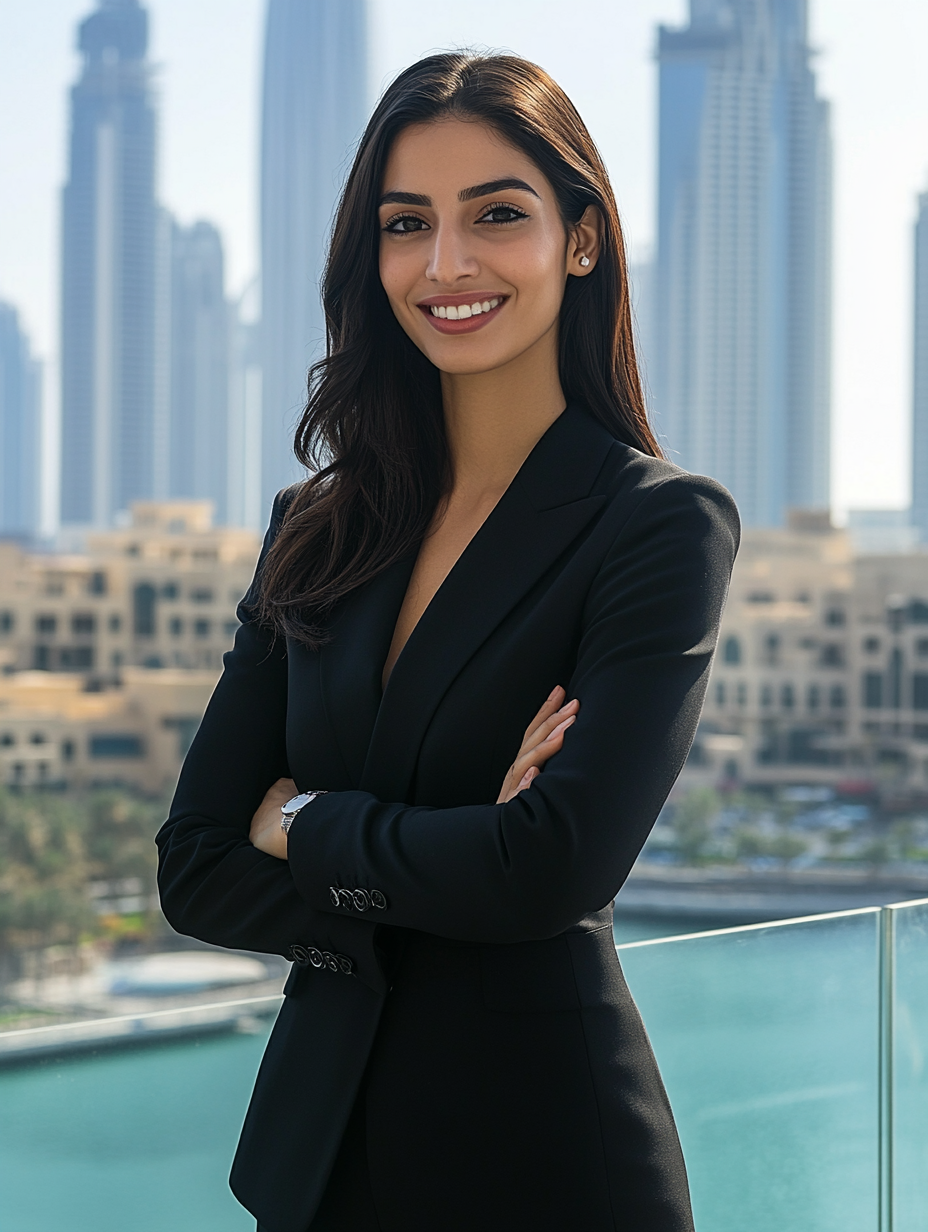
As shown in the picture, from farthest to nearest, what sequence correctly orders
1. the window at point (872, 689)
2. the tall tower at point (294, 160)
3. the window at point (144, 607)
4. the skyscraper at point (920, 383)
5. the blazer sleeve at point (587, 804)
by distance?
the tall tower at point (294, 160) < the skyscraper at point (920, 383) < the window at point (872, 689) < the window at point (144, 607) < the blazer sleeve at point (587, 804)

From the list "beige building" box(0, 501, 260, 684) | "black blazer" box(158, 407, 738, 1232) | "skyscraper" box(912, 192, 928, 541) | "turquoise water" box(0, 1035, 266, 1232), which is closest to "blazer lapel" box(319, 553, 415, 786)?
"black blazer" box(158, 407, 738, 1232)

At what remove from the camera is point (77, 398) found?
130 feet

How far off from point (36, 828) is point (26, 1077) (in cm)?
2790

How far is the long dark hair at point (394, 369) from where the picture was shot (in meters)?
0.93

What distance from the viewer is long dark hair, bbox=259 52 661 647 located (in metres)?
0.93

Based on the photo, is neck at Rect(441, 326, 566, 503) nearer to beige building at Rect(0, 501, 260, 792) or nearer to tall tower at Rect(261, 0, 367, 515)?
beige building at Rect(0, 501, 260, 792)

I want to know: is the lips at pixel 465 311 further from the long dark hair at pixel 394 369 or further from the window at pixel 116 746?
the window at pixel 116 746

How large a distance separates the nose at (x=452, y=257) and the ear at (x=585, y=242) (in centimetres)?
8

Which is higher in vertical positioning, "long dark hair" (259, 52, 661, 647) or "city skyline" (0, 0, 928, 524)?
"city skyline" (0, 0, 928, 524)

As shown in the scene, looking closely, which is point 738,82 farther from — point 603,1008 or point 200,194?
point 603,1008

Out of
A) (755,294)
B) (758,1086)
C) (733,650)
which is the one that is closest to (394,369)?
(758,1086)

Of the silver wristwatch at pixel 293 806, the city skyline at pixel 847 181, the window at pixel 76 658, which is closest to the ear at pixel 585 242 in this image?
the silver wristwatch at pixel 293 806

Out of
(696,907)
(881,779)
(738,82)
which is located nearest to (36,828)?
(696,907)

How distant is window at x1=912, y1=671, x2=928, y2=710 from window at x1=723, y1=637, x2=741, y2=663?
398cm
